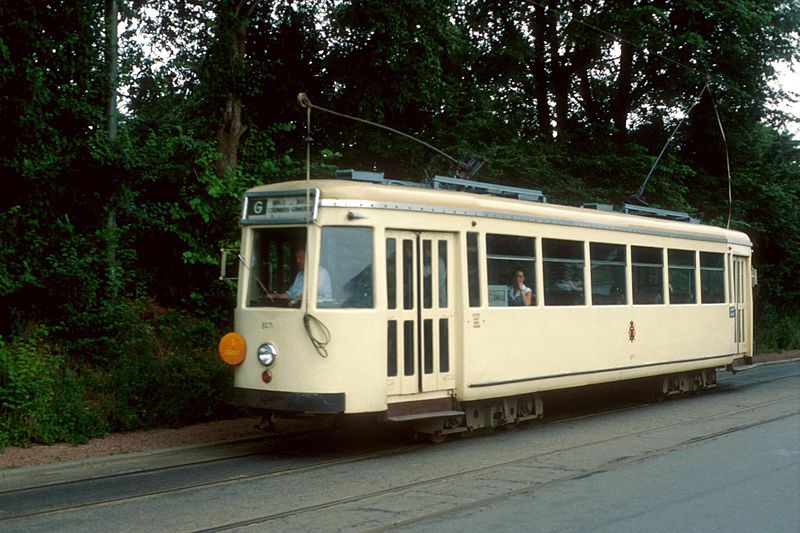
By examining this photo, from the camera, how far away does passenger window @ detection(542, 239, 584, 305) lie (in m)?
13.6

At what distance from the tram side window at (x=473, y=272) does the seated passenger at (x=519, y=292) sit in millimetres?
755

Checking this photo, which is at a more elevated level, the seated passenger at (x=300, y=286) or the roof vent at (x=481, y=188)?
the roof vent at (x=481, y=188)

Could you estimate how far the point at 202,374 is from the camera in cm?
1404

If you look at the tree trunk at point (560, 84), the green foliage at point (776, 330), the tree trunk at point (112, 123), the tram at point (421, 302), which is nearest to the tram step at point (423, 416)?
the tram at point (421, 302)

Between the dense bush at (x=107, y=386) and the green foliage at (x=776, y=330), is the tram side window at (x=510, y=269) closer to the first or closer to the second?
the dense bush at (x=107, y=386)

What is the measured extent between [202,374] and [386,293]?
13.4 ft

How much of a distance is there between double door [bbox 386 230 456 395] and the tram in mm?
15

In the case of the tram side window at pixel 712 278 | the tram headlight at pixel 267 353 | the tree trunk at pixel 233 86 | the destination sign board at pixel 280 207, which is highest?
the tree trunk at pixel 233 86

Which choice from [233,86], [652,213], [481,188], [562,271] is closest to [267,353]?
[481,188]

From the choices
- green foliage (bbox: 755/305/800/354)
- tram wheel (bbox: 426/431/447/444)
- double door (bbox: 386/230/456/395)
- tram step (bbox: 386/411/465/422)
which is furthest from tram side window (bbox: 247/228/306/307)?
green foliage (bbox: 755/305/800/354)

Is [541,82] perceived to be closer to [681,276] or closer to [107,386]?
[681,276]

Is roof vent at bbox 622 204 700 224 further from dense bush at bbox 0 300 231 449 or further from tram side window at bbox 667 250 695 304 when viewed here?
dense bush at bbox 0 300 231 449

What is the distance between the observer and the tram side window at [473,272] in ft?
40.1

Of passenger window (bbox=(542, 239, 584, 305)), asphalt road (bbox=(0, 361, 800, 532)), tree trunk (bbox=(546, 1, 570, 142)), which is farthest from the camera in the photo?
tree trunk (bbox=(546, 1, 570, 142))
